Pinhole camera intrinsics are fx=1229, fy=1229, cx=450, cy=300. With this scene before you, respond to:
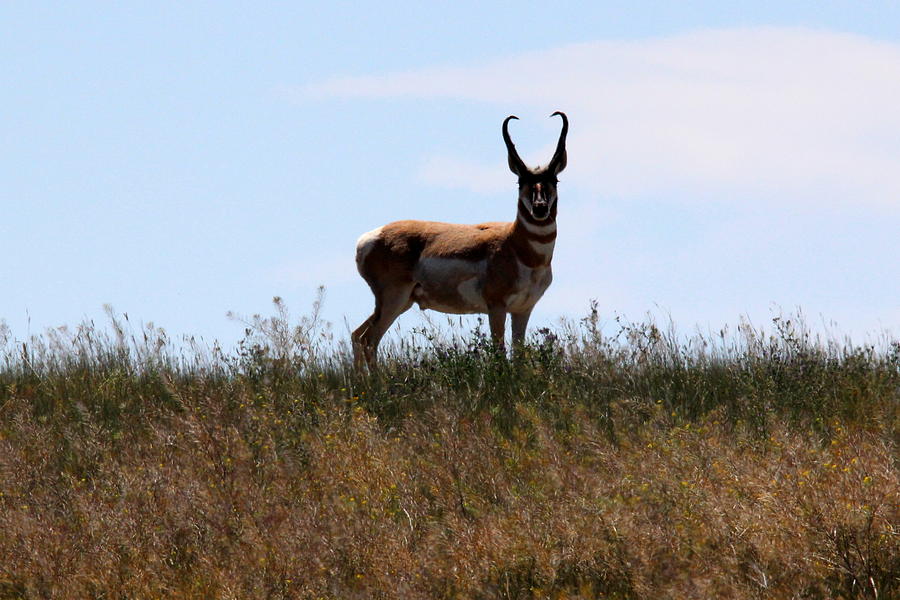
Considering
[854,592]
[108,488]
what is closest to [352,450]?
[108,488]

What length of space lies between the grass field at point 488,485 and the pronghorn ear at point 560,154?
5.82 ft

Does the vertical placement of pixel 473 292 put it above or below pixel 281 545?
above

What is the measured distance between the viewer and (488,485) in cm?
686

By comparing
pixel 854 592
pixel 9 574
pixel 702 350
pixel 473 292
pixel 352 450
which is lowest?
pixel 854 592

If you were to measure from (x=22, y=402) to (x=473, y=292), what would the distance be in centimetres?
422

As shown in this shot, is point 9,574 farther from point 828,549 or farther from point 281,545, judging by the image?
point 828,549

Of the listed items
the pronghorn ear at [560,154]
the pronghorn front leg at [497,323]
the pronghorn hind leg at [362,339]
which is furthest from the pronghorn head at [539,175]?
the pronghorn hind leg at [362,339]

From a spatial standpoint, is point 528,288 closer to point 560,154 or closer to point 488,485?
point 560,154

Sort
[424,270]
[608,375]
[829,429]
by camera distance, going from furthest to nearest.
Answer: [424,270] < [608,375] < [829,429]

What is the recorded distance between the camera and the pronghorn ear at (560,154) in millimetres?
11680

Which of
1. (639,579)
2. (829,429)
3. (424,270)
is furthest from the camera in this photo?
(424,270)

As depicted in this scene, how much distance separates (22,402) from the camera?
10383 mm

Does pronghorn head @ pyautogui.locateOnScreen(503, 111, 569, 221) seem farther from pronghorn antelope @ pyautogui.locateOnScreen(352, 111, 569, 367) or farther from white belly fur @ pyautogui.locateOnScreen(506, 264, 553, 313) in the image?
white belly fur @ pyautogui.locateOnScreen(506, 264, 553, 313)

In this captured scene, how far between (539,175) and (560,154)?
0.95 ft
